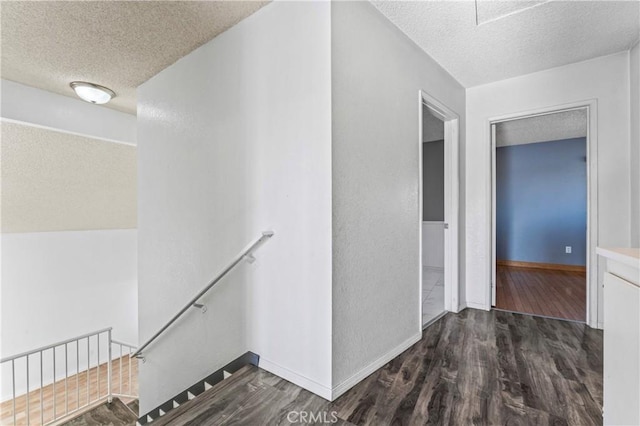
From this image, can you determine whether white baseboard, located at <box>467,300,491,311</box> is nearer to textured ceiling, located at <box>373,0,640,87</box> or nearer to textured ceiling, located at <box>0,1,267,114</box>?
textured ceiling, located at <box>373,0,640,87</box>

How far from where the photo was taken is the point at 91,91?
124 inches

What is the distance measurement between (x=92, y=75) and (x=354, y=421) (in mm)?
3877

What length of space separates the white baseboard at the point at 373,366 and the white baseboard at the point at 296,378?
0.06m

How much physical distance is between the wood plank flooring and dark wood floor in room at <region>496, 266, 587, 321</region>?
513 centimetres

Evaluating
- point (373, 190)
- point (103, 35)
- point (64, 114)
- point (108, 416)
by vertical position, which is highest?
point (103, 35)

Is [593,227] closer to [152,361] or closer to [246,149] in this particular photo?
[246,149]

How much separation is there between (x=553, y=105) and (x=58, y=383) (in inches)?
A: 299

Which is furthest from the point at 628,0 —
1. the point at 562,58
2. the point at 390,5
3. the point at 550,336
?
the point at 550,336

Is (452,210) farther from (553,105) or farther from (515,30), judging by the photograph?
(515,30)

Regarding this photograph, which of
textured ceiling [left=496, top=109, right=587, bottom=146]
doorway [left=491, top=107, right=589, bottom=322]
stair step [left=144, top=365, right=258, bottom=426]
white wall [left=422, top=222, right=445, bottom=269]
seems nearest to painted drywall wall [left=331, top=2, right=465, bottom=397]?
stair step [left=144, top=365, right=258, bottom=426]

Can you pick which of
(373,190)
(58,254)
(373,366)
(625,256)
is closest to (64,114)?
(58,254)

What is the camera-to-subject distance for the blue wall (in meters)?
5.13

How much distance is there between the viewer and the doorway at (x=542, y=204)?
15.2ft

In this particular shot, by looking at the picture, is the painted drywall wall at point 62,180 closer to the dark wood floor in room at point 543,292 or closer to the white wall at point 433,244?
the white wall at point 433,244
